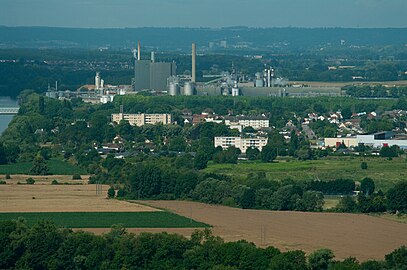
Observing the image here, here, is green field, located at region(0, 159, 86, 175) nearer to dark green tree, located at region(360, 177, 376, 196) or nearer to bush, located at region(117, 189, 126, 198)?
bush, located at region(117, 189, 126, 198)

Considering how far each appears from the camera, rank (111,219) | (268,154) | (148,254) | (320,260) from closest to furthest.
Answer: (320,260) < (148,254) < (111,219) < (268,154)

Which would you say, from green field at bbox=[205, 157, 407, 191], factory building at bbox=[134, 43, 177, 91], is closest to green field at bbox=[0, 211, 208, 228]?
green field at bbox=[205, 157, 407, 191]

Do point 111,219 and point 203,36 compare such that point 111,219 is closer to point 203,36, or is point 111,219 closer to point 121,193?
point 121,193

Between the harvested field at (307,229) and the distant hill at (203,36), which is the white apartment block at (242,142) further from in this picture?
the distant hill at (203,36)

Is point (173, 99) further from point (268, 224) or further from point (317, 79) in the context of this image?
point (268, 224)

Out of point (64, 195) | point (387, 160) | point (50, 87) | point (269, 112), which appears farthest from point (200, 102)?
point (64, 195)

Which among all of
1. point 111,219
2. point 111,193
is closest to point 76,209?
point 111,219
